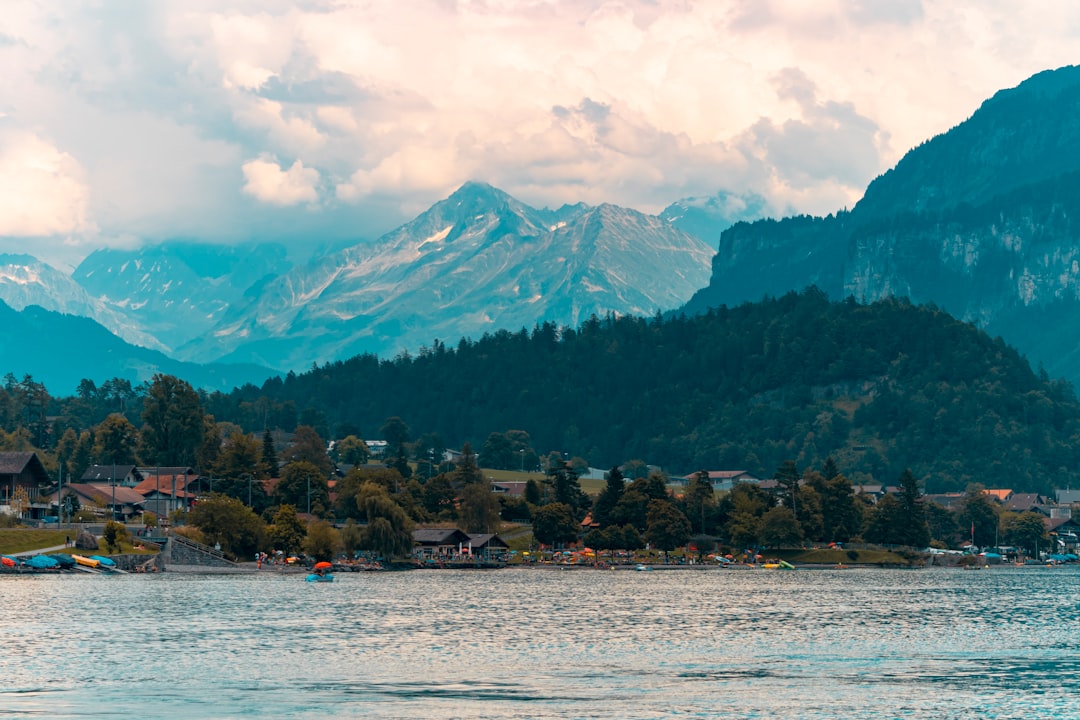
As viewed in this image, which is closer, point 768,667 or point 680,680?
point 680,680

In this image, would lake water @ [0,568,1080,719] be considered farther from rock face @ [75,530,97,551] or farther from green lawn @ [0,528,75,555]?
rock face @ [75,530,97,551]

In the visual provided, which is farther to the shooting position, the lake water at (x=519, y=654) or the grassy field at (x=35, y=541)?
the grassy field at (x=35, y=541)

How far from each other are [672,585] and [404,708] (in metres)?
111

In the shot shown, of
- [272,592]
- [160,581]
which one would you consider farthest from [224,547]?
[272,592]

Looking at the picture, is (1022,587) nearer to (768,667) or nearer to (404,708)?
(768,667)

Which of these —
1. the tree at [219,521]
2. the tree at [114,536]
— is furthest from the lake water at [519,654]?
the tree at [219,521]

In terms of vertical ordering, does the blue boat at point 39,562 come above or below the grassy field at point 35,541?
below

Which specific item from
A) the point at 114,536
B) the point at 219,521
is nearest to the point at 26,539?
the point at 114,536

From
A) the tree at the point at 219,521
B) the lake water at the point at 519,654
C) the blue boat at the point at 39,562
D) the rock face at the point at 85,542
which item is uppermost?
the tree at the point at 219,521

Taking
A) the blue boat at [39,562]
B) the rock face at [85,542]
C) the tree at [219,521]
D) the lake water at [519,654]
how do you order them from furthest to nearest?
the tree at [219,521], the rock face at [85,542], the blue boat at [39,562], the lake water at [519,654]

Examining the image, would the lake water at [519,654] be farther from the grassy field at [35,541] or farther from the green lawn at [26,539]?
the grassy field at [35,541]

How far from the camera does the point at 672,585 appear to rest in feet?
605

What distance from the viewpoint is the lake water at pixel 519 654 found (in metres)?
78.0

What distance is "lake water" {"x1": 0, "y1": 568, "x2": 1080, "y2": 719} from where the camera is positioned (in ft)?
256
